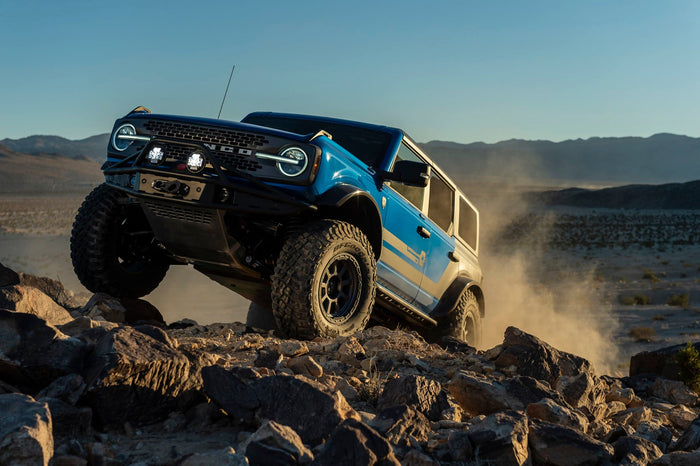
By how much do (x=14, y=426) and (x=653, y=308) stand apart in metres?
21.4

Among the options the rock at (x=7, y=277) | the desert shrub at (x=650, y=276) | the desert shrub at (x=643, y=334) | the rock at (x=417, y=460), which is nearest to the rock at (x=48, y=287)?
the rock at (x=7, y=277)

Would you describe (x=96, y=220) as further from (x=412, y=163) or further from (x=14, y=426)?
(x=14, y=426)

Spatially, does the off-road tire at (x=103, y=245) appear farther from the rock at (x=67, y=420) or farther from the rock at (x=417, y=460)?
the rock at (x=417, y=460)

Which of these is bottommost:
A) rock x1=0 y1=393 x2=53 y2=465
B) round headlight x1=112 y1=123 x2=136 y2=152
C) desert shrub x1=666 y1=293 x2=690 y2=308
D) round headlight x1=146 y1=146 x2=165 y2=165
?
rock x1=0 y1=393 x2=53 y2=465

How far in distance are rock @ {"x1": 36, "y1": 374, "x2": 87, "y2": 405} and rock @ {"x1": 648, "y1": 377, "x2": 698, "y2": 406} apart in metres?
5.31

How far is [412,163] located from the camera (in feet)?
19.6

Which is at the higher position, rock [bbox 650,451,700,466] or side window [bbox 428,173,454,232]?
side window [bbox 428,173,454,232]

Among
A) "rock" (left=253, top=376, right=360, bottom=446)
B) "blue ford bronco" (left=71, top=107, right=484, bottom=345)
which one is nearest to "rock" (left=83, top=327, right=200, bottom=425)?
"rock" (left=253, top=376, right=360, bottom=446)

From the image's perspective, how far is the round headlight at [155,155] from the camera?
16.9 ft

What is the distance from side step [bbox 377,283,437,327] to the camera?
6.36 metres

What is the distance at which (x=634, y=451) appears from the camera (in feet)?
10.9

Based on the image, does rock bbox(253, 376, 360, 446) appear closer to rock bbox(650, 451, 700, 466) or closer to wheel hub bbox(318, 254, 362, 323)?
rock bbox(650, 451, 700, 466)

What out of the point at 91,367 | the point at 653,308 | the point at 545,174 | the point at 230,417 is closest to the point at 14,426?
the point at 91,367

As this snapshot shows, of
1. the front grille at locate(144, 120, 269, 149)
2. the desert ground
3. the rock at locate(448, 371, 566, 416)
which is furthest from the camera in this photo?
the desert ground
